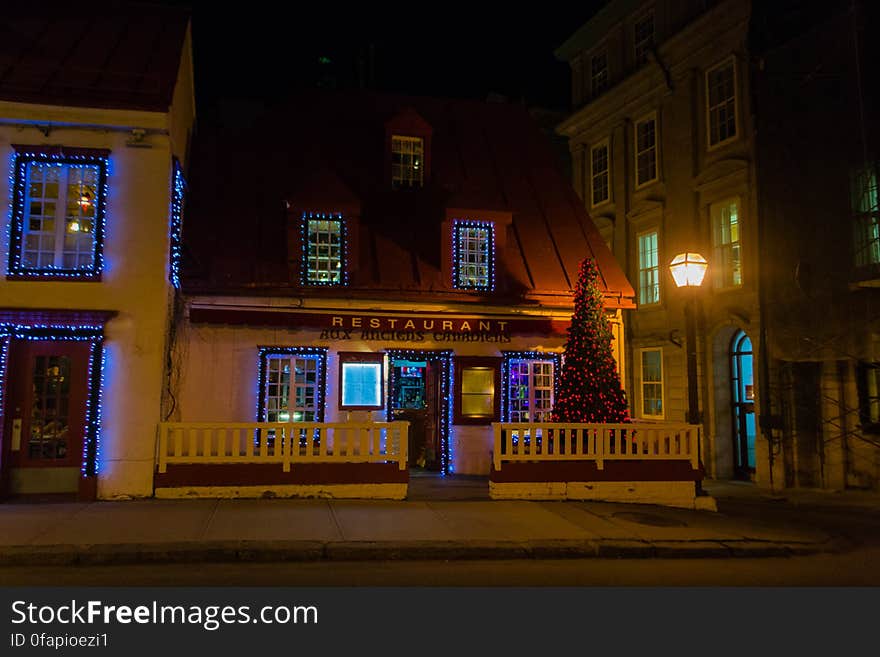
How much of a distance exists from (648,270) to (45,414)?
16487mm

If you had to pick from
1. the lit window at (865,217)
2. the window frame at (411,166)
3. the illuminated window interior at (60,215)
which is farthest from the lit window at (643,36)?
the illuminated window interior at (60,215)

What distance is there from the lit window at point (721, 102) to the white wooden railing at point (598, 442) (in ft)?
31.3

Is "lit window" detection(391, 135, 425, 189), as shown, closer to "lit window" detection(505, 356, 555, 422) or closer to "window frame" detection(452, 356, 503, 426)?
"window frame" detection(452, 356, 503, 426)

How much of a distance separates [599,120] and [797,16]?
7497mm

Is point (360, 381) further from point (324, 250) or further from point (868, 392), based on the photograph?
point (868, 392)

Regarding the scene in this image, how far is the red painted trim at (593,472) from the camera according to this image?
11.5m

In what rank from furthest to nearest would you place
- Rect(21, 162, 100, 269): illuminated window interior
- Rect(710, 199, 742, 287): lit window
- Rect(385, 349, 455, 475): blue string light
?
Rect(710, 199, 742, 287): lit window
Rect(385, 349, 455, 475): blue string light
Rect(21, 162, 100, 269): illuminated window interior

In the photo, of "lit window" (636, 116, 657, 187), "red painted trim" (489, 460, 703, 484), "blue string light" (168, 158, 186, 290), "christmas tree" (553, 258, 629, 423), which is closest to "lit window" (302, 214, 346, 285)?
"blue string light" (168, 158, 186, 290)

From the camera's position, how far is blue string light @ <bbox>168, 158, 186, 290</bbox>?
39.5 ft

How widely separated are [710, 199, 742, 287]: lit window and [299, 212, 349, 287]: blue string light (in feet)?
33.7

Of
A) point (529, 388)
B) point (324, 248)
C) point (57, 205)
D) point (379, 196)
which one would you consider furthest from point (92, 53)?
point (529, 388)

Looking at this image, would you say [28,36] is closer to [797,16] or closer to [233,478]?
[233,478]

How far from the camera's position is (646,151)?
69.3ft

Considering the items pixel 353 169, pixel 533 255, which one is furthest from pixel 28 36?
pixel 533 255
